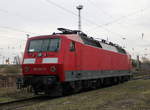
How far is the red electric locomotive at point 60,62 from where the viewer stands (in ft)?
44.2

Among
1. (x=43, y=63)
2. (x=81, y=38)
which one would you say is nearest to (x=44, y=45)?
(x=43, y=63)

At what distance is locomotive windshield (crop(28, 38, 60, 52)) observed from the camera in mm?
13945

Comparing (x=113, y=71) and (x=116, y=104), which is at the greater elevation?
(x=113, y=71)

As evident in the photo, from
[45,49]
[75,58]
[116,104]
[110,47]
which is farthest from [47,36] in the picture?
[110,47]

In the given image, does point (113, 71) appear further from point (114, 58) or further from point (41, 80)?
point (41, 80)

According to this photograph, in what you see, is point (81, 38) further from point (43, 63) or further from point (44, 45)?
point (43, 63)

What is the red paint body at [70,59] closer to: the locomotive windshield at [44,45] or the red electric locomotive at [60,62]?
the red electric locomotive at [60,62]

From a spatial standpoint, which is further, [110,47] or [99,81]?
[110,47]

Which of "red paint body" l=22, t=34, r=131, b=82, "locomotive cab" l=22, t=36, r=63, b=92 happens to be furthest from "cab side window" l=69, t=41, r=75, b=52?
"locomotive cab" l=22, t=36, r=63, b=92

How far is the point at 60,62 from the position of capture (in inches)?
527

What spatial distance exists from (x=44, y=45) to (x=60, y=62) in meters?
1.61

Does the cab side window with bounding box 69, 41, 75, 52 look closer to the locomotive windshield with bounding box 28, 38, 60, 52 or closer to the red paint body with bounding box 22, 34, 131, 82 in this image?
the red paint body with bounding box 22, 34, 131, 82

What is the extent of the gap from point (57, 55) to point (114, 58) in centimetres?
1018

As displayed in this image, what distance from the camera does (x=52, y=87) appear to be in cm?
1370
